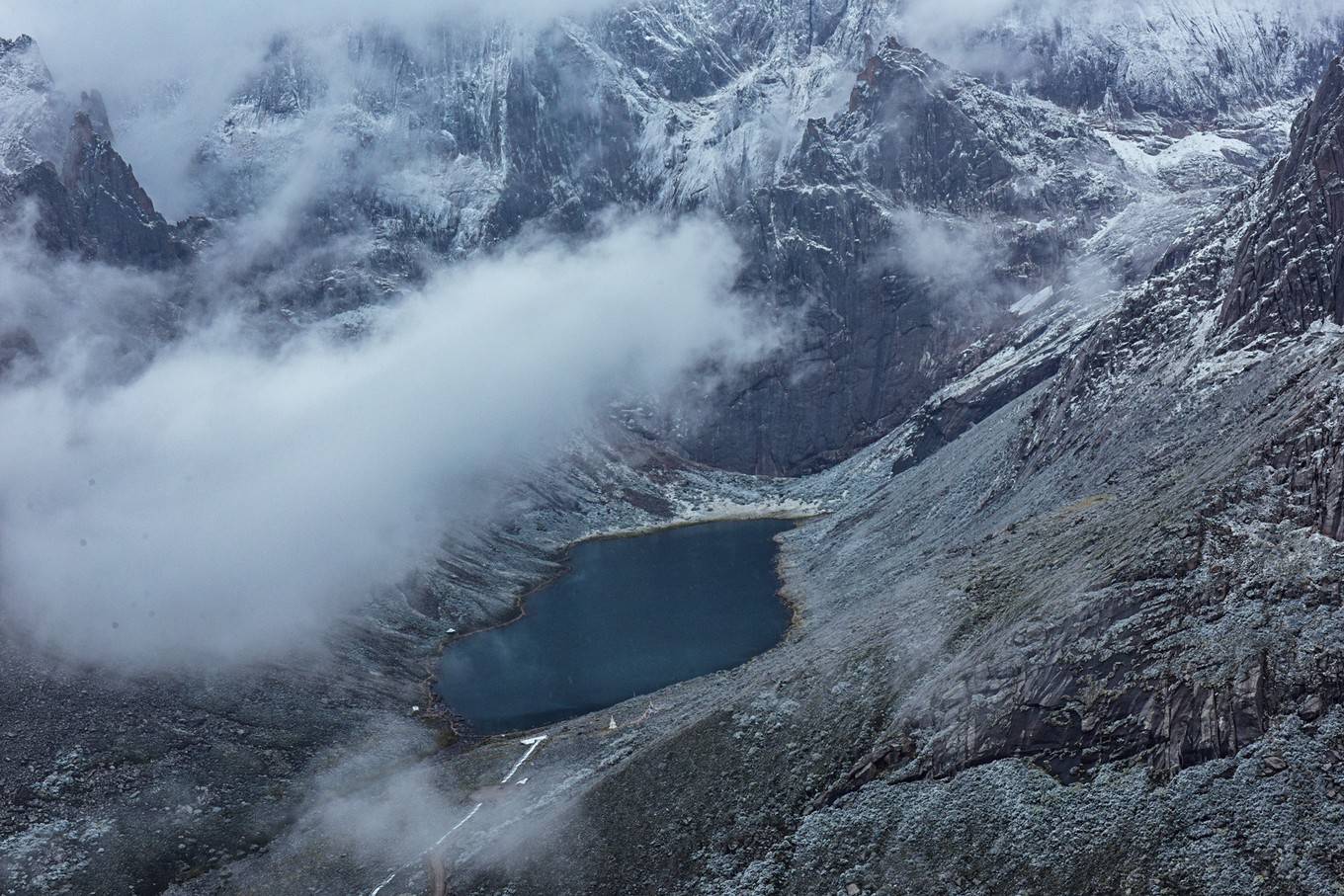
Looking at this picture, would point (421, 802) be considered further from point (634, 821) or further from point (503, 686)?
point (503, 686)

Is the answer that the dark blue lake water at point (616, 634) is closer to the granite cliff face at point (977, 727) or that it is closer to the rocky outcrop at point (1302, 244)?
the granite cliff face at point (977, 727)

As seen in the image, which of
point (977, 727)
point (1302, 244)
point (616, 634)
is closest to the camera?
point (977, 727)

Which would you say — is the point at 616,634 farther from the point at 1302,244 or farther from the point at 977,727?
the point at 1302,244

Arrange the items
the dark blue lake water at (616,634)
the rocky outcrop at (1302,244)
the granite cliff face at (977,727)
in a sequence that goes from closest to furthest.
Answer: the granite cliff face at (977,727) < the rocky outcrop at (1302,244) < the dark blue lake water at (616,634)

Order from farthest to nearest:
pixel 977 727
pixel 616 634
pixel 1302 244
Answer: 1. pixel 616 634
2. pixel 1302 244
3. pixel 977 727

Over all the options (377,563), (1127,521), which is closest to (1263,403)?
(1127,521)

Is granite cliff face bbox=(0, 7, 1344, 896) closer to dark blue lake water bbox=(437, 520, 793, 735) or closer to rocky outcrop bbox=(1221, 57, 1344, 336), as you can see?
rocky outcrop bbox=(1221, 57, 1344, 336)

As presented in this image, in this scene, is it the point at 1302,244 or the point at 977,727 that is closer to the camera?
the point at 977,727

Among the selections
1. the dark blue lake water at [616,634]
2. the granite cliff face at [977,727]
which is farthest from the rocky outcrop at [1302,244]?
the dark blue lake water at [616,634]

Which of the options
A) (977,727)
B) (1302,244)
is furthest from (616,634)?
(1302,244)
